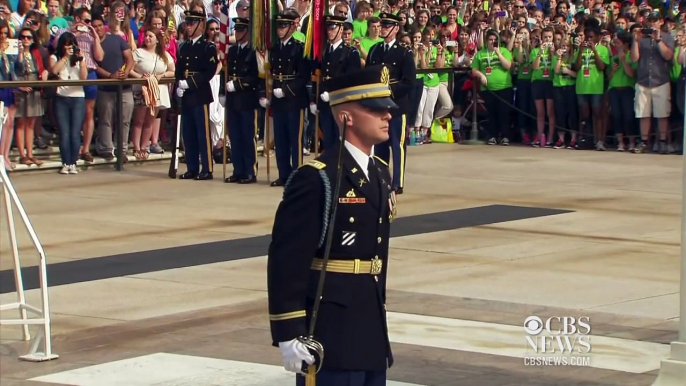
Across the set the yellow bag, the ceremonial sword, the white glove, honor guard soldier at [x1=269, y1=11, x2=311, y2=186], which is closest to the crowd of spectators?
the yellow bag

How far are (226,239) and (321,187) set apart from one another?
7.54 m

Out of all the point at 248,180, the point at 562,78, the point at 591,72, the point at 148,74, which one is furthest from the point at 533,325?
the point at 562,78

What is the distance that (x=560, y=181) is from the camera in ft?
54.9

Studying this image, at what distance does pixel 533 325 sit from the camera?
8.47 m

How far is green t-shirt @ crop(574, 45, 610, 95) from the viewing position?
2023cm

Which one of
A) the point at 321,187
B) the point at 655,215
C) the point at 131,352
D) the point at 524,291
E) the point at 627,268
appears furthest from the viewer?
the point at 655,215

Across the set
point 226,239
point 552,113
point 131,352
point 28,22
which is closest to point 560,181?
point 552,113

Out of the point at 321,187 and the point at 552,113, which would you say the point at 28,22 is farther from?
the point at 321,187

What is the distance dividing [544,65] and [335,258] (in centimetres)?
1648

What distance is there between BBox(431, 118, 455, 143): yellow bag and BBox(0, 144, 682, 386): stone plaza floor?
4393 mm

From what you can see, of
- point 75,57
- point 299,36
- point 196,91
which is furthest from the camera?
point 75,57

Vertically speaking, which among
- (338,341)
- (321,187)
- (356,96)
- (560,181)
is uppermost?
(356,96)

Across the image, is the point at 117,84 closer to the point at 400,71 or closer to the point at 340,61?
the point at 340,61

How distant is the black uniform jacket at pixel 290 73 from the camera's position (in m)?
16.1
